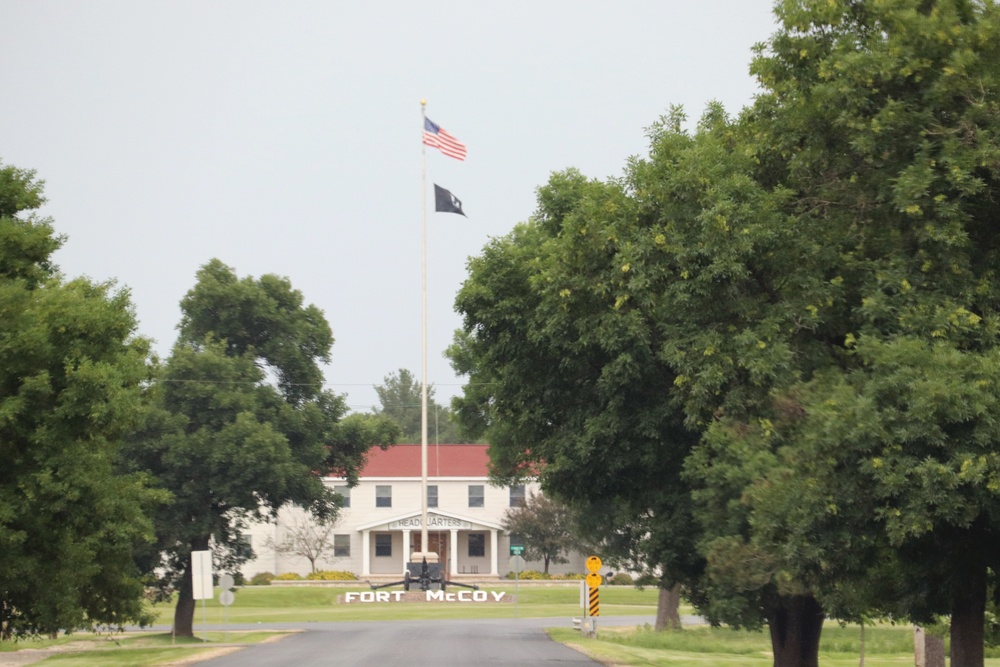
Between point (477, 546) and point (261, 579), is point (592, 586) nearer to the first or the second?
point (261, 579)

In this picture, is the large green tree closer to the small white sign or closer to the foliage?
the small white sign

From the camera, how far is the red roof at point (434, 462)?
88.4 metres

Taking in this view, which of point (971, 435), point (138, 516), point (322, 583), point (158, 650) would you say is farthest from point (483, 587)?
point (971, 435)

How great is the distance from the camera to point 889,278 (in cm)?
1612

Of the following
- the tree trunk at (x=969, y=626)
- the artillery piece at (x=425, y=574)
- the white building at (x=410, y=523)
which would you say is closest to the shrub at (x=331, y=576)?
the white building at (x=410, y=523)

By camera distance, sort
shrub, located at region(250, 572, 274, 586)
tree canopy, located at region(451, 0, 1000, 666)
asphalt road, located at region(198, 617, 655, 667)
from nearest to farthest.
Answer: tree canopy, located at region(451, 0, 1000, 666), asphalt road, located at region(198, 617, 655, 667), shrub, located at region(250, 572, 274, 586)

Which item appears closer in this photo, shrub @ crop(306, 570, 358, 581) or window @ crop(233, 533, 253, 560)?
window @ crop(233, 533, 253, 560)

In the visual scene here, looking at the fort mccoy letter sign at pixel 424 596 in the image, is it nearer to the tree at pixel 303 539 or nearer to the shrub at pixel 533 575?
the shrub at pixel 533 575

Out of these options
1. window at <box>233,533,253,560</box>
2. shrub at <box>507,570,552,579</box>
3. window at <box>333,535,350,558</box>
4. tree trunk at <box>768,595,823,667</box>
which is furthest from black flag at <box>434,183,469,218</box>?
window at <box>333,535,350,558</box>

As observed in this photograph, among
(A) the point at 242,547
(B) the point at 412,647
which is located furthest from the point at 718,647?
(A) the point at 242,547

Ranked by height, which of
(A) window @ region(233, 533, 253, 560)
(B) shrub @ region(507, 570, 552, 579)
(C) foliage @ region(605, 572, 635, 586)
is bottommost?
(C) foliage @ region(605, 572, 635, 586)

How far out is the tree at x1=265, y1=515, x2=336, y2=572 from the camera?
8281cm

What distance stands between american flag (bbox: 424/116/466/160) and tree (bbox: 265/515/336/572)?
42.1 meters

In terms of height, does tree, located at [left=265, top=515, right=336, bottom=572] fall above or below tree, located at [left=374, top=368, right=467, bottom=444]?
below
